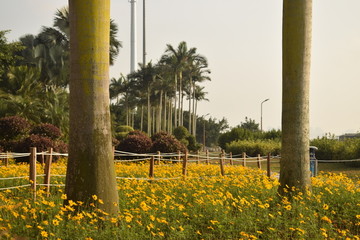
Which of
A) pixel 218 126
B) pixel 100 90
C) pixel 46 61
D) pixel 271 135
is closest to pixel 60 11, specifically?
pixel 46 61

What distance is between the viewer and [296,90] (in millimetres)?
9812

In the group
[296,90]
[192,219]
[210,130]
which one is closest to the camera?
[192,219]

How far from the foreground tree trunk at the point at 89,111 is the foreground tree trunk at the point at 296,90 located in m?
4.04

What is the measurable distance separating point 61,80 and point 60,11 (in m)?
6.51

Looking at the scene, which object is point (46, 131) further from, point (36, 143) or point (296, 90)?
point (296, 90)

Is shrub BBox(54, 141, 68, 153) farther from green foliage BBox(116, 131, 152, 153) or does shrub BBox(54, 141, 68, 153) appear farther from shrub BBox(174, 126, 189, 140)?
shrub BBox(174, 126, 189, 140)

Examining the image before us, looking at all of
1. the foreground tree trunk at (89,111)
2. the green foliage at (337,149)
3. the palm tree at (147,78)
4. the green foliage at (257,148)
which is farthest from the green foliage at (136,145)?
the palm tree at (147,78)

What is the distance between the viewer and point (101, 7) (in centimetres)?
776

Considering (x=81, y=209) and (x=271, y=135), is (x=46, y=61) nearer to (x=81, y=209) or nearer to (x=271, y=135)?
(x=271, y=135)

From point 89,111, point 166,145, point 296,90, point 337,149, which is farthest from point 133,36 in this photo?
point 89,111

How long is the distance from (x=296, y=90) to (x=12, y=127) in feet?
59.7

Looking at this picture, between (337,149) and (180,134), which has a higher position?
(180,134)

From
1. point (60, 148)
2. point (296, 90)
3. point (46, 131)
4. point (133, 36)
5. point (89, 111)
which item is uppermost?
point (133, 36)

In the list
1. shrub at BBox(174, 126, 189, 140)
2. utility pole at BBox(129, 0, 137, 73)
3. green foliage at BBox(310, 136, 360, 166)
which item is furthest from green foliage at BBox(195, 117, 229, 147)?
green foliage at BBox(310, 136, 360, 166)
